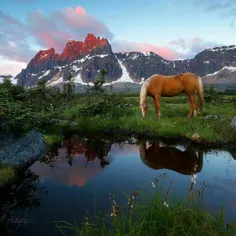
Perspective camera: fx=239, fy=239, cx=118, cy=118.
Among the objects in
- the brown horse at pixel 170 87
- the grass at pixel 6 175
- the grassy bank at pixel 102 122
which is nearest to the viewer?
the grass at pixel 6 175

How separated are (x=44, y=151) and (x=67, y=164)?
7.64 feet

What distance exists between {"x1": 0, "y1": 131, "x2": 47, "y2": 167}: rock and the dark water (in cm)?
50

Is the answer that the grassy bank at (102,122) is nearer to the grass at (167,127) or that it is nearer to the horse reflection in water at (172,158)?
the grass at (167,127)

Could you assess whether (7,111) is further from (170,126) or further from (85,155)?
(170,126)

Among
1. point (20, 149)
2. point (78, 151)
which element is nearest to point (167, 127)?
point (78, 151)

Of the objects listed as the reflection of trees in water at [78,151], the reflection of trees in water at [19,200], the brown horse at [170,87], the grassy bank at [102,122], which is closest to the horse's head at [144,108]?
the brown horse at [170,87]

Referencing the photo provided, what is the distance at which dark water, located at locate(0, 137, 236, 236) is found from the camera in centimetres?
593

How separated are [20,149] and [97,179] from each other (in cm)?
372

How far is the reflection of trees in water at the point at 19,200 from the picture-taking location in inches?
215

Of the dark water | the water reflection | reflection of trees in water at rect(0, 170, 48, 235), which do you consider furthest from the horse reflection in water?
reflection of trees in water at rect(0, 170, 48, 235)

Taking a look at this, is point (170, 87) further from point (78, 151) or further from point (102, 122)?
point (78, 151)

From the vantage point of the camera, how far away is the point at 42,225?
5426 millimetres

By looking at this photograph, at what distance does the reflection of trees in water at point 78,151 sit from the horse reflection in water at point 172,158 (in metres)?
1.90

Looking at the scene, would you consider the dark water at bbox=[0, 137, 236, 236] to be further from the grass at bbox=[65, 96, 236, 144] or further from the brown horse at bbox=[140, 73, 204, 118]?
the brown horse at bbox=[140, 73, 204, 118]
